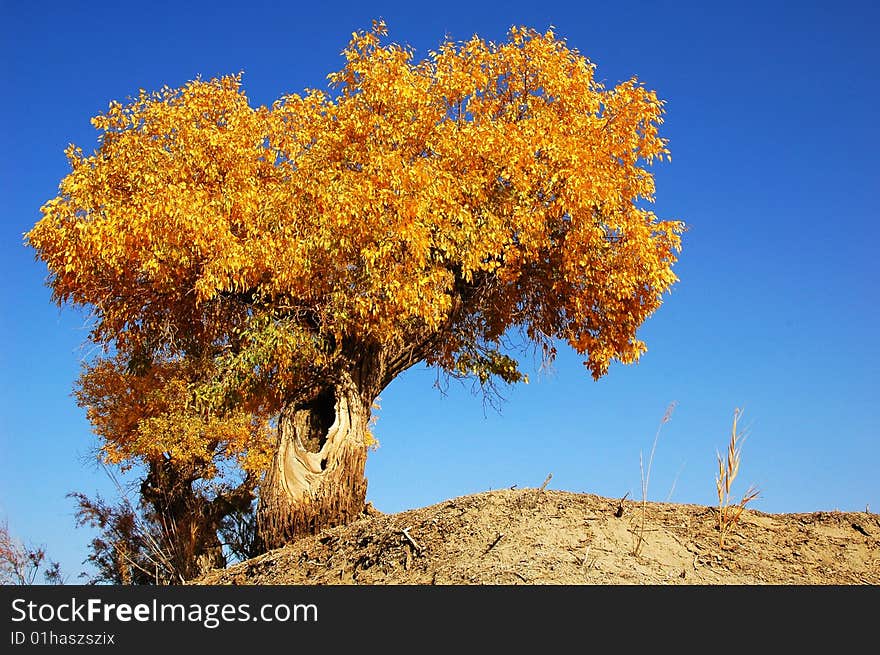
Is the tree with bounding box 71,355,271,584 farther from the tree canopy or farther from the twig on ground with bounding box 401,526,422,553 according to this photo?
the twig on ground with bounding box 401,526,422,553

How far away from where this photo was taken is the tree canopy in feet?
40.4

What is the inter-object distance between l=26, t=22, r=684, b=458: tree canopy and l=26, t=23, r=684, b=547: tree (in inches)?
1.5

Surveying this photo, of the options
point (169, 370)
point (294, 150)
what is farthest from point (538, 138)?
point (169, 370)

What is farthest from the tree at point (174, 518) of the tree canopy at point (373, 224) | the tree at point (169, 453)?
the tree canopy at point (373, 224)

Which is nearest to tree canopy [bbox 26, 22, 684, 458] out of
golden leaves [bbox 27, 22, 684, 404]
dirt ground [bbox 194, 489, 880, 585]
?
golden leaves [bbox 27, 22, 684, 404]

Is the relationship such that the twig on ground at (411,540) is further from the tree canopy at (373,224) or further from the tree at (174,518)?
the tree at (174,518)

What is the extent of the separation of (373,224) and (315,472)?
4107mm

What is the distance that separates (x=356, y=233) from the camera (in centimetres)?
1210
